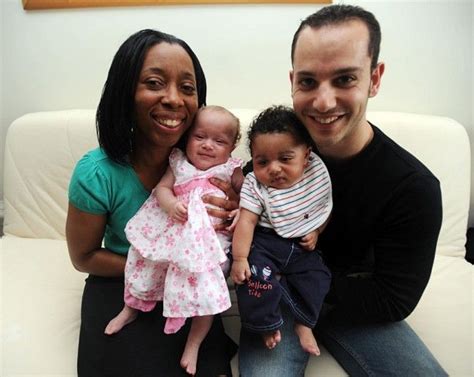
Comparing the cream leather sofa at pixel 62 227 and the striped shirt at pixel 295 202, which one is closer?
the striped shirt at pixel 295 202

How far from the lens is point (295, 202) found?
43.5 inches

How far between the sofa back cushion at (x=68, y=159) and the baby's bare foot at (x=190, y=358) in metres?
0.91

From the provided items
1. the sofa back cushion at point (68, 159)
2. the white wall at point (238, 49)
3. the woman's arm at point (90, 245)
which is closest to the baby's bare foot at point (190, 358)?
the woman's arm at point (90, 245)

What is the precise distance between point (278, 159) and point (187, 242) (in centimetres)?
35

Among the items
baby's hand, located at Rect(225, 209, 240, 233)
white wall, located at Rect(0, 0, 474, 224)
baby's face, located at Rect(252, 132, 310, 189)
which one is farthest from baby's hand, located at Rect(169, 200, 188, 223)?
white wall, located at Rect(0, 0, 474, 224)

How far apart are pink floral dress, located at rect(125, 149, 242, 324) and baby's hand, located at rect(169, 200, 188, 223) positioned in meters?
0.02

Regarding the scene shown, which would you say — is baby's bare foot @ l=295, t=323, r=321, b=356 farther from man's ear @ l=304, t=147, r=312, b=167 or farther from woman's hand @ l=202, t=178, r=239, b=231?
man's ear @ l=304, t=147, r=312, b=167

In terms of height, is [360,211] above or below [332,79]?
below

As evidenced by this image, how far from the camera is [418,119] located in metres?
1.78

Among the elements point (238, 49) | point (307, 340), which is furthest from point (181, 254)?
point (238, 49)

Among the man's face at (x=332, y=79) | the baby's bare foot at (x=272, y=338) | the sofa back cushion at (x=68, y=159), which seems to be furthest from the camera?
the sofa back cushion at (x=68, y=159)

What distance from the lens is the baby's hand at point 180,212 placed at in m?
1.07

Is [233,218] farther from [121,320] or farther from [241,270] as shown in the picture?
[121,320]

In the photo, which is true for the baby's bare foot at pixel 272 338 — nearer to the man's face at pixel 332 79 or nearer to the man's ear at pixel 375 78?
the man's face at pixel 332 79
